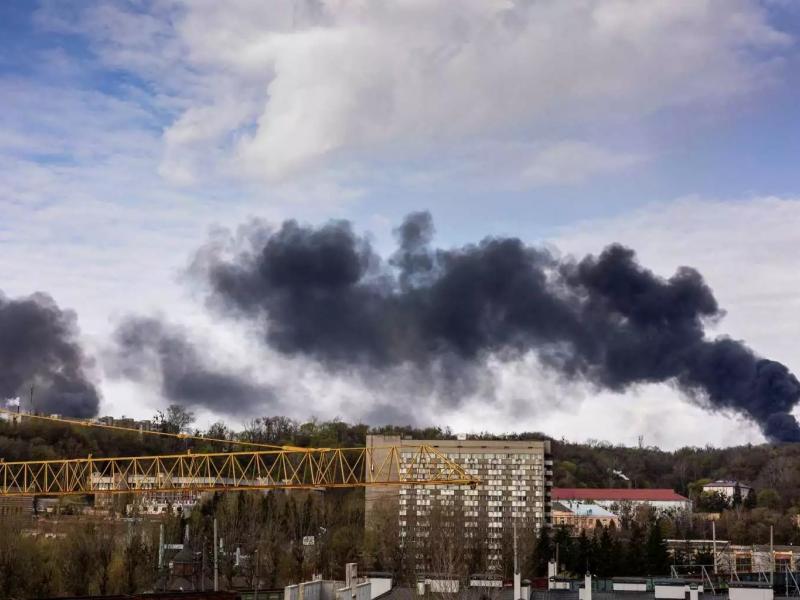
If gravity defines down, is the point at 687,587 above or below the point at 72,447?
below

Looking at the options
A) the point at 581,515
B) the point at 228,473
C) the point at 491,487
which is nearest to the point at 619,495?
the point at 581,515

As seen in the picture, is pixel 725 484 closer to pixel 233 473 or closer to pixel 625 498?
pixel 625 498

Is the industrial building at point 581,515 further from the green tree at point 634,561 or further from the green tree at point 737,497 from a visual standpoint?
the green tree at point 634,561

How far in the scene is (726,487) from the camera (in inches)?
7244

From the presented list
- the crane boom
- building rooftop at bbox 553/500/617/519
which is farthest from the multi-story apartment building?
building rooftop at bbox 553/500/617/519

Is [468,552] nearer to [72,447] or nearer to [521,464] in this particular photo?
[521,464]

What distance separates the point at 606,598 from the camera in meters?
50.9

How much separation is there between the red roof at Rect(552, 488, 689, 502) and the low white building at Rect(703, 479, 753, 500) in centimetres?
649

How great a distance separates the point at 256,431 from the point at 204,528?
79.6 m

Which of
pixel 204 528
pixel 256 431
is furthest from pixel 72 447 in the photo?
pixel 204 528

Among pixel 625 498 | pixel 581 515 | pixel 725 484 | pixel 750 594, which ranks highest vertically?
pixel 725 484

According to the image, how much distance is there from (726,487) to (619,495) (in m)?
18.9

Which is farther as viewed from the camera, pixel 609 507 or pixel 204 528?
pixel 609 507

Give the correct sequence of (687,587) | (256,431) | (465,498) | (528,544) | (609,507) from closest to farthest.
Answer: (687,587) < (528,544) < (465,498) < (609,507) < (256,431)
